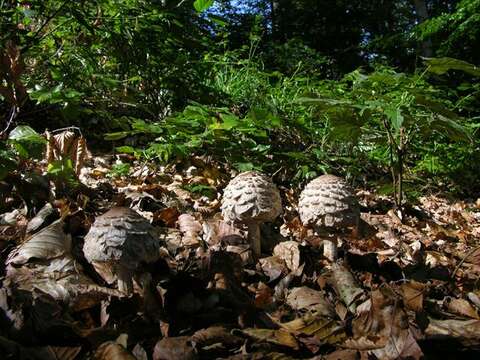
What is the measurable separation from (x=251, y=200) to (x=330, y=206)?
1.49ft

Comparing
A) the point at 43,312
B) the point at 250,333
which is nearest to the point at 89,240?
the point at 43,312

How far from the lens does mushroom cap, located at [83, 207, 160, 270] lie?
1955 mm

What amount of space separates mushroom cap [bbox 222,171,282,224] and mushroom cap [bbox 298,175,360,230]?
0.20 meters

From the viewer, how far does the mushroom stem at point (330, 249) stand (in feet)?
8.87

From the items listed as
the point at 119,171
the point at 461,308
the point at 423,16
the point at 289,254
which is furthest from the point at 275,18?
the point at 461,308

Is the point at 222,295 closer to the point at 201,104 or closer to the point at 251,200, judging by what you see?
the point at 251,200

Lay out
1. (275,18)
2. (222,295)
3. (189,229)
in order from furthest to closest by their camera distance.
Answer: (275,18) → (189,229) → (222,295)

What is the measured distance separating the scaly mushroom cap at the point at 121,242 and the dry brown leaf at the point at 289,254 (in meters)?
0.89

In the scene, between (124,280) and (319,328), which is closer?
(319,328)

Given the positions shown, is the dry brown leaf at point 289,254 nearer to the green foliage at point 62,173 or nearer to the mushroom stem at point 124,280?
the mushroom stem at point 124,280

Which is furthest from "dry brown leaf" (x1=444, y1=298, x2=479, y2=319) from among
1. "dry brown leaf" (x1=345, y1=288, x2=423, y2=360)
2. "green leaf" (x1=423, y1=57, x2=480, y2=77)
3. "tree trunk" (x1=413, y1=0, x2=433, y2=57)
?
"tree trunk" (x1=413, y1=0, x2=433, y2=57)

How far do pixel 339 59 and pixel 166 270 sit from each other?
15.1m

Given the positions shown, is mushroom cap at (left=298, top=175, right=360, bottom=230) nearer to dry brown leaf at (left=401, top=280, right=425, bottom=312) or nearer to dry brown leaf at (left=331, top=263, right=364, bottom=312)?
dry brown leaf at (left=331, top=263, right=364, bottom=312)

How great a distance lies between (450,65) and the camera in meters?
2.79
